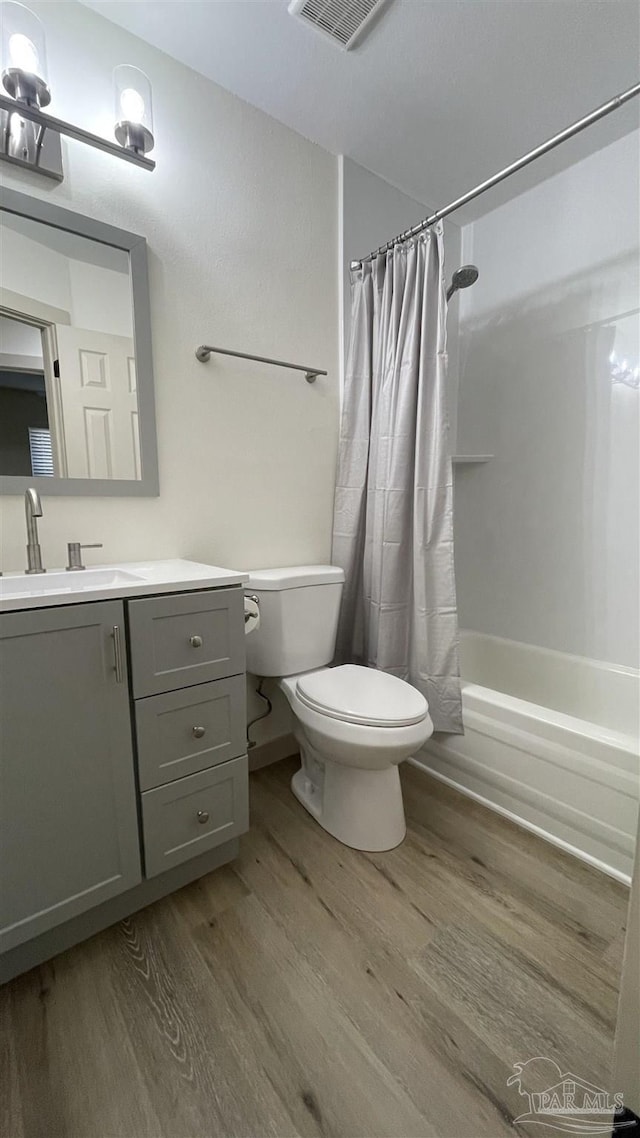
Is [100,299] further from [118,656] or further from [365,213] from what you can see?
[365,213]

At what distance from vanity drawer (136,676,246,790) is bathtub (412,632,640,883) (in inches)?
34.7

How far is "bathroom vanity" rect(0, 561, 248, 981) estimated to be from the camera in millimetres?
891

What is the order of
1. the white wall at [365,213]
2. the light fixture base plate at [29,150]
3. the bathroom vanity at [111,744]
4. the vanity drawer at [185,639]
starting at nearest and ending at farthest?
1. the bathroom vanity at [111,744]
2. the vanity drawer at [185,639]
3. the light fixture base plate at [29,150]
4. the white wall at [365,213]

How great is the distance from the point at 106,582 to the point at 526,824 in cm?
154

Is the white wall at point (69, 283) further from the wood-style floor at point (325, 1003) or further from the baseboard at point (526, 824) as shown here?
the baseboard at point (526, 824)

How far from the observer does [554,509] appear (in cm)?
200

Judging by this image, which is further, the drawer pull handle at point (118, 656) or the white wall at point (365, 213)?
the white wall at point (365, 213)

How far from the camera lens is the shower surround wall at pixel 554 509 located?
1.43 metres

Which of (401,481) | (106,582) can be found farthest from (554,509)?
(106,582)

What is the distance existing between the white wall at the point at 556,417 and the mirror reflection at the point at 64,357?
1.68m

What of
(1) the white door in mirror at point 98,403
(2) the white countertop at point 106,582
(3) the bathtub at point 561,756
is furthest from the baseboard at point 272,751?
(1) the white door in mirror at point 98,403

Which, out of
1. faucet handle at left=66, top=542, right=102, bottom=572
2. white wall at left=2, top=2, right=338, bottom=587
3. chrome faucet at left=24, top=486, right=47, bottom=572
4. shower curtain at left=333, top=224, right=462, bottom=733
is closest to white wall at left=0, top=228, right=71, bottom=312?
white wall at left=2, top=2, right=338, bottom=587

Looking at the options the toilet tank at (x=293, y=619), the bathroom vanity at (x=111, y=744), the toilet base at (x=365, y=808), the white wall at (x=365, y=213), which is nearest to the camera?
the bathroom vanity at (x=111, y=744)

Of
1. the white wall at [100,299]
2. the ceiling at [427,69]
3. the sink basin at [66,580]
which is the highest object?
the ceiling at [427,69]
